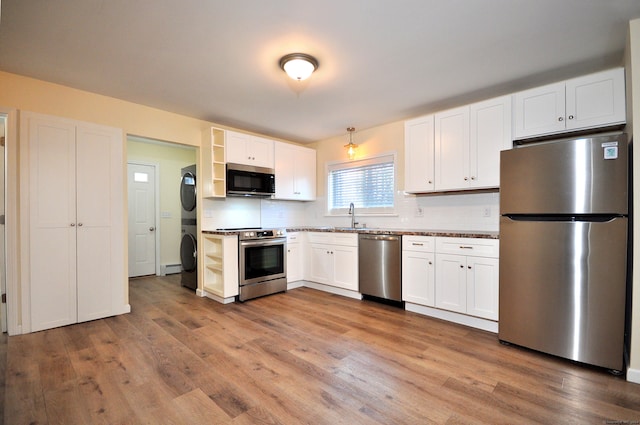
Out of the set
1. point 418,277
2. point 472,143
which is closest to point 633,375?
point 418,277

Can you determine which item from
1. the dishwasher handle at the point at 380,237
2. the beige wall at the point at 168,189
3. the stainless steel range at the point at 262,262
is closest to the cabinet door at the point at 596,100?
the dishwasher handle at the point at 380,237

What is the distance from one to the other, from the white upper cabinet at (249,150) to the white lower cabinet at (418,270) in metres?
2.33

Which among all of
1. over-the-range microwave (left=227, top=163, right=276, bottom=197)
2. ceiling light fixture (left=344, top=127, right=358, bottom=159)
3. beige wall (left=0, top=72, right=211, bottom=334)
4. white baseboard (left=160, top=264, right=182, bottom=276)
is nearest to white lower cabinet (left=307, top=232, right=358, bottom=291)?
over-the-range microwave (left=227, top=163, right=276, bottom=197)

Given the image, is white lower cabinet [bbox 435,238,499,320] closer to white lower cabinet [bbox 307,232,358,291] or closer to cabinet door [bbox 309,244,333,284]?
white lower cabinet [bbox 307,232,358,291]

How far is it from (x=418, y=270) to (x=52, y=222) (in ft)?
12.5

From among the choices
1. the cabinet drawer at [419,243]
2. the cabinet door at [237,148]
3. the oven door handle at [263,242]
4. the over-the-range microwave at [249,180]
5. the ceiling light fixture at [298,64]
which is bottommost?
the oven door handle at [263,242]

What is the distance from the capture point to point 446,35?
214 cm

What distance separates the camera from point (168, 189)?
5.53 metres

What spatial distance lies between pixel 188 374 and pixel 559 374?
2.61 m

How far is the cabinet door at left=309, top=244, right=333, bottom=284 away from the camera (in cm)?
420

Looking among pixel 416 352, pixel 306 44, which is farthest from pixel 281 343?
pixel 306 44

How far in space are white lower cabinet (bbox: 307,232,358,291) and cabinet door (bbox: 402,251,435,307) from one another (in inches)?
27.7

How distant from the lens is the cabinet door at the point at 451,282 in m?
2.92

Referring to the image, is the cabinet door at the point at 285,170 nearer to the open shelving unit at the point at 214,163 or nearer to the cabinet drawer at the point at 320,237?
the cabinet drawer at the point at 320,237
